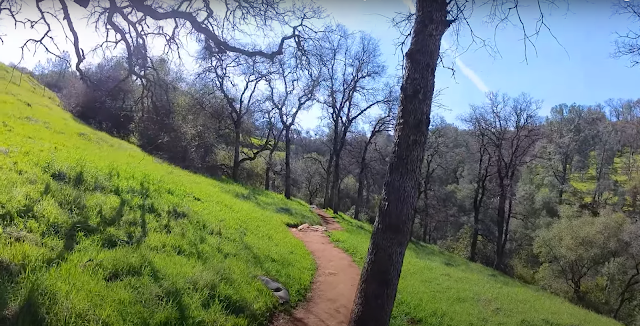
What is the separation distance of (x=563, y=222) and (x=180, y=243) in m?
27.2

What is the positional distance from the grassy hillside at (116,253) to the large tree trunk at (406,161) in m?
2.04

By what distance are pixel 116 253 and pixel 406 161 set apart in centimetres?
416

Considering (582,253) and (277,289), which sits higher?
(582,253)

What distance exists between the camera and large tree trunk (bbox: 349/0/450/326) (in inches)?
173

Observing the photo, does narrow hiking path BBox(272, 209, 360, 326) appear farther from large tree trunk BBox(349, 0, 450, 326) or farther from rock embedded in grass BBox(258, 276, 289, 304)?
large tree trunk BBox(349, 0, 450, 326)

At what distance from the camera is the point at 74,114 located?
2966 centimetres

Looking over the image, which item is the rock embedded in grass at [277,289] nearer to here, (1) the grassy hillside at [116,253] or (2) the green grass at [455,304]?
(1) the grassy hillside at [116,253]

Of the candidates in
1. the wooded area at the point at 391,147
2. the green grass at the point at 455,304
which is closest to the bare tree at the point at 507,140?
the wooded area at the point at 391,147

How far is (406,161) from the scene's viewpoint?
14.5 feet

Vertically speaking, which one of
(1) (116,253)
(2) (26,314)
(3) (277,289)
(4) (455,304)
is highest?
(1) (116,253)

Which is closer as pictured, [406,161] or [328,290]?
[406,161]

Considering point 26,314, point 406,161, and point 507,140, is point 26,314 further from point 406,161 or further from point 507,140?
point 507,140

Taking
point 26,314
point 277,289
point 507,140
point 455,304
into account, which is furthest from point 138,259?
point 507,140

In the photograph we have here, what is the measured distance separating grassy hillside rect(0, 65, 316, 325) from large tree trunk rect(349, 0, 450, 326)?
6.69ft
